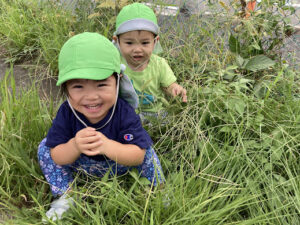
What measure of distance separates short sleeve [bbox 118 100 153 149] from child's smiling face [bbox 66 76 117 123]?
0.35ft

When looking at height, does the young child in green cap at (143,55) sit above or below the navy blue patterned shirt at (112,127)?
above

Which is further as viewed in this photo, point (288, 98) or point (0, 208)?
point (288, 98)

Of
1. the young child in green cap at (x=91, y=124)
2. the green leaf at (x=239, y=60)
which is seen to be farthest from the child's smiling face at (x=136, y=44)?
the green leaf at (x=239, y=60)

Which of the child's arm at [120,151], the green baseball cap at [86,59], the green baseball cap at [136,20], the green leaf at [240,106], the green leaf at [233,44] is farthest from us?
the green leaf at [233,44]

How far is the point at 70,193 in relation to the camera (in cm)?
141

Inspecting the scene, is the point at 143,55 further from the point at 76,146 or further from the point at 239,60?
the point at 76,146

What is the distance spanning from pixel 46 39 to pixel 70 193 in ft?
5.54

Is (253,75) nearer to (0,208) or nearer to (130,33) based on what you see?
(130,33)

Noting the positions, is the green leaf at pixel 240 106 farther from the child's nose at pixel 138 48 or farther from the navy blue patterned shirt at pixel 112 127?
the child's nose at pixel 138 48

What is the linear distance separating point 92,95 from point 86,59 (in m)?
0.15

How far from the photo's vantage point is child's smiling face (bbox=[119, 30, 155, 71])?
1797mm

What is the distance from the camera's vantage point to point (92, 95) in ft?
3.93

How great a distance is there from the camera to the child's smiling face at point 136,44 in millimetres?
1797

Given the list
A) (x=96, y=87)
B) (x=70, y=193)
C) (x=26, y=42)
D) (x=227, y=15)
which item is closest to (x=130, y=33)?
(x=96, y=87)
